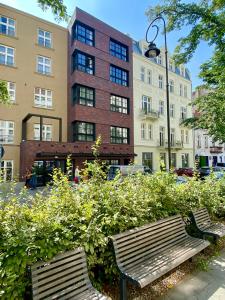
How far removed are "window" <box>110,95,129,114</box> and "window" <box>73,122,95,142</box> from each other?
4.01 metres

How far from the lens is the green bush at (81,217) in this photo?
2.49 m

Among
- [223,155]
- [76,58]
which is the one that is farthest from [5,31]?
[223,155]

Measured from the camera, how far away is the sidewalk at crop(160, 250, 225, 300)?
3387 millimetres

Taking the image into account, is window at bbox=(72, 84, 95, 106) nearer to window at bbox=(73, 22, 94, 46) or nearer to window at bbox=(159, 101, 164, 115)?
window at bbox=(73, 22, 94, 46)

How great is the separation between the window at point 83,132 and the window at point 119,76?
6.84 m

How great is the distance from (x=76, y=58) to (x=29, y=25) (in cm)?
560

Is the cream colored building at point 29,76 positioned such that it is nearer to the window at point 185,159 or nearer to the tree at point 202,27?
the tree at point 202,27

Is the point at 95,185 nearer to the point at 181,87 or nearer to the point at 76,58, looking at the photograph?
the point at 76,58

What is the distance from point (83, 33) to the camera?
78.5 ft

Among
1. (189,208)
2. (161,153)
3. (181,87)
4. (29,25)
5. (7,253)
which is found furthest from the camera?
(181,87)

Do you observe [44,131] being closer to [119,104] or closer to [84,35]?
[119,104]

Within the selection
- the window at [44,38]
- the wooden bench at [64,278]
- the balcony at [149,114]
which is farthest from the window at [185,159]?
the wooden bench at [64,278]

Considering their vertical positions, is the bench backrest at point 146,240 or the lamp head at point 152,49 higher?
the lamp head at point 152,49

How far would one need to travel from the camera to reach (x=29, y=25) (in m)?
22.3
